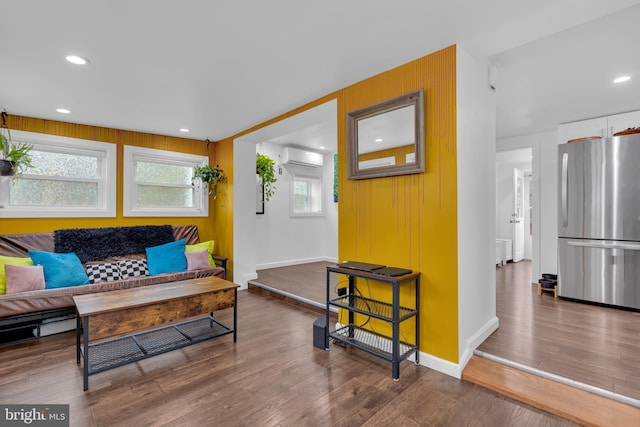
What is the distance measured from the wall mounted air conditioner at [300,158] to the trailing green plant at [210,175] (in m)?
1.35

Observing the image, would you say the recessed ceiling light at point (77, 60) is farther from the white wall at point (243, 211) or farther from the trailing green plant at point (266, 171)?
the trailing green plant at point (266, 171)

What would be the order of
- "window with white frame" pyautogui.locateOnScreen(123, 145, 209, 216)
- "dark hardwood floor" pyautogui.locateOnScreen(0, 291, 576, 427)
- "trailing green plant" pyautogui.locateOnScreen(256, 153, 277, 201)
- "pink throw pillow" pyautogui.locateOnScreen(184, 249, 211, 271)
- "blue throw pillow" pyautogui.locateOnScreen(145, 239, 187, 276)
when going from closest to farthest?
"dark hardwood floor" pyautogui.locateOnScreen(0, 291, 576, 427), "blue throw pillow" pyautogui.locateOnScreen(145, 239, 187, 276), "pink throw pillow" pyautogui.locateOnScreen(184, 249, 211, 271), "window with white frame" pyautogui.locateOnScreen(123, 145, 209, 216), "trailing green plant" pyautogui.locateOnScreen(256, 153, 277, 201)

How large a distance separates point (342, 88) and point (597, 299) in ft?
12.5

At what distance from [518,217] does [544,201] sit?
2.55m

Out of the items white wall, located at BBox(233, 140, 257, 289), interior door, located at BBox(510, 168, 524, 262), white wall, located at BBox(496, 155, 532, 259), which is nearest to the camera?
white wall, located at BBox(233, 140, 257, 289)

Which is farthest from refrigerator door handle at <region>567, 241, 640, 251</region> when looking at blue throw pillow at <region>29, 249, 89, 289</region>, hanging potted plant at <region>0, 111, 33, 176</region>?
hanging potted plant at <region>0, 111, 33, 176</region>

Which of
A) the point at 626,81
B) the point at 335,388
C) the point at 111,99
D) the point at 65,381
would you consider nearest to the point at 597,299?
the point at 626,81

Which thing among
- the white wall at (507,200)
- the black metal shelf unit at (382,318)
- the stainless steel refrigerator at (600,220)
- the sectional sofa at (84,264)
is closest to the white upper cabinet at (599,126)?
the stainless steel refrigerator at (600,220)

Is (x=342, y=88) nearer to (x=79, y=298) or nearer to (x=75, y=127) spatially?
(x=79, y=298)

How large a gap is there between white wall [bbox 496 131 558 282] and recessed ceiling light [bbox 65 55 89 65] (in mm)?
5625

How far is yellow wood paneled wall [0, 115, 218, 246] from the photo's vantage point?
366cm

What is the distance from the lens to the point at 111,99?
10.6 ft

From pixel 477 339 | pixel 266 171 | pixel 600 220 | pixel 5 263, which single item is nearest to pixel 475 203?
pixel 477 339

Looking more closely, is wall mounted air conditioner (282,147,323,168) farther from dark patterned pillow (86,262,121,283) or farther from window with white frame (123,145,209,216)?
dark patterned pillow (86,262,121,283)
